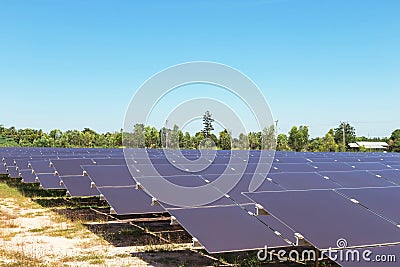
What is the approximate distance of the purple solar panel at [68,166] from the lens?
1519cm

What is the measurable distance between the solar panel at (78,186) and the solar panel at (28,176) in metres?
4.08

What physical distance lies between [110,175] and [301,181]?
5449mm

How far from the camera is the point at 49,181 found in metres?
16.0

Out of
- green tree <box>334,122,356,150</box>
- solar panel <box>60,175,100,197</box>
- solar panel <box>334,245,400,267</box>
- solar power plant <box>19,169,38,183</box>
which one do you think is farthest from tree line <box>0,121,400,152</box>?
solar panel <box>334,245,400,267</box>

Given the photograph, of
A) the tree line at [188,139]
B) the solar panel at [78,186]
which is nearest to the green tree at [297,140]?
the tree line at [188,139]

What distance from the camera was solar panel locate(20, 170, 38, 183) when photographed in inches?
712

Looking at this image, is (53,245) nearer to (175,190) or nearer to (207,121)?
(175,190)

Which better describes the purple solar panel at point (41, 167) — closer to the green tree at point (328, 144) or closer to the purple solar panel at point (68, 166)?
the purple solar panel at point (68, 166)

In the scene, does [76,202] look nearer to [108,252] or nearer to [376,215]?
[108,252]

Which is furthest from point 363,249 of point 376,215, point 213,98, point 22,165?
point 22,165

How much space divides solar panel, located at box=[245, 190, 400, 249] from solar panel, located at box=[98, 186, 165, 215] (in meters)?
3.47

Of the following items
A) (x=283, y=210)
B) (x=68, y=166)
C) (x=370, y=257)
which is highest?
(x=68, y=166)

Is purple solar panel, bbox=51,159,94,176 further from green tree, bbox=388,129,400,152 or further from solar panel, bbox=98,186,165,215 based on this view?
green tree, bbox=388,129,400,152

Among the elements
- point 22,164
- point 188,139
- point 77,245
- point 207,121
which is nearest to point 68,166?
point 22,164
